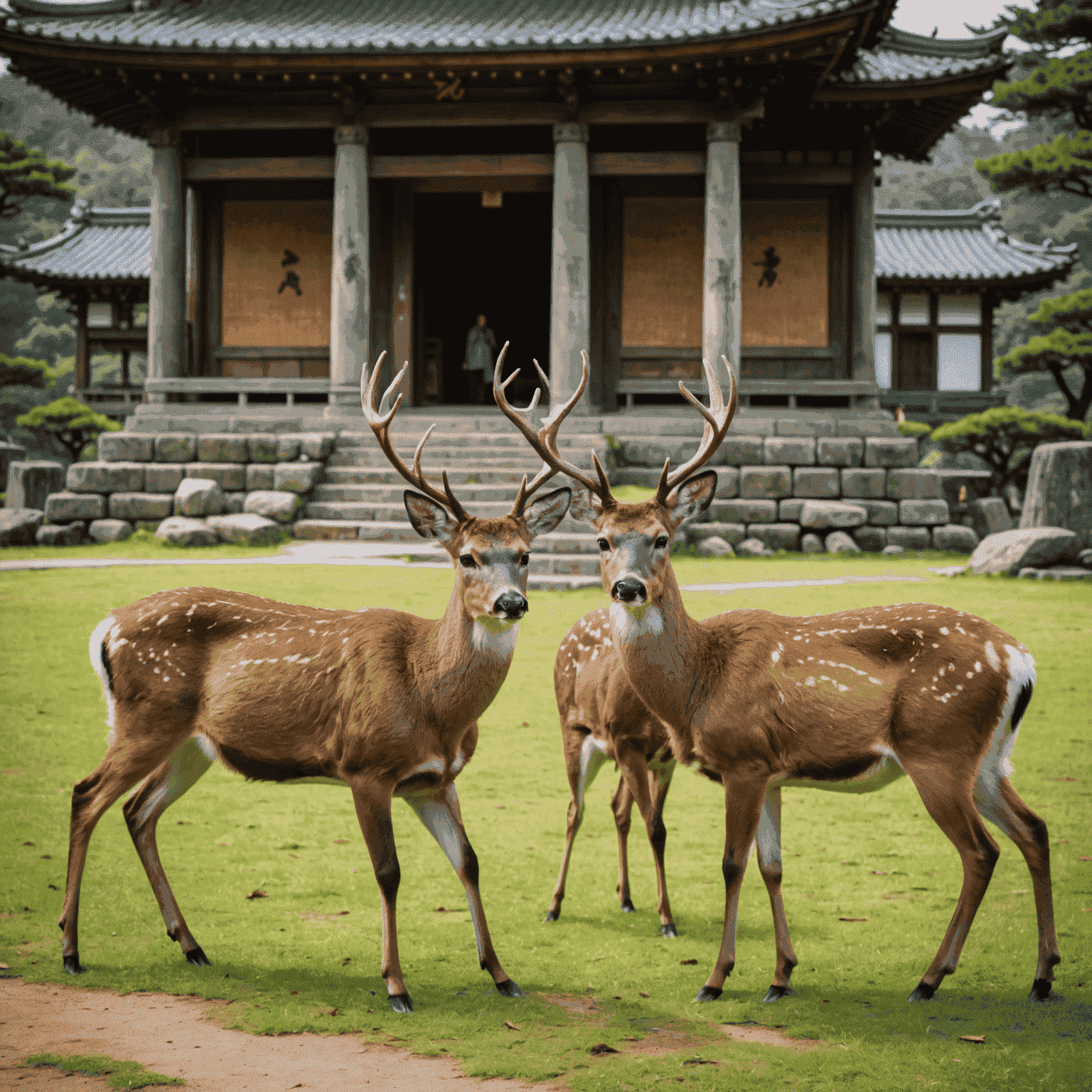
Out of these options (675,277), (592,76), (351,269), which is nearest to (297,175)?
(351,269)

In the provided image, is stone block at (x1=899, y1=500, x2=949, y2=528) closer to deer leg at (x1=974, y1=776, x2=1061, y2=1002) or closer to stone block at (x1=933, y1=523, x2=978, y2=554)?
stone block at (x1=933, y1=523, x2=978, y2=554)

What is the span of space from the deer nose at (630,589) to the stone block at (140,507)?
14188 millimetres

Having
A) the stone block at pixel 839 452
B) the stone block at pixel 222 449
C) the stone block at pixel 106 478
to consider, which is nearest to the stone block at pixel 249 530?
the stone block at pixel 222 449

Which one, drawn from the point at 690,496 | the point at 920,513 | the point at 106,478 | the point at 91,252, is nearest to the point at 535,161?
the point at 920,513

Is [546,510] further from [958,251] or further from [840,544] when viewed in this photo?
[958,251]

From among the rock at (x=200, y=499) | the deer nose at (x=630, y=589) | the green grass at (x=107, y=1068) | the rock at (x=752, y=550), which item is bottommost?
the green grass at (x=107, y=1068)

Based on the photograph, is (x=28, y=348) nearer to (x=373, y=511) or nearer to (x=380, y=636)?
(x=373, y=511)

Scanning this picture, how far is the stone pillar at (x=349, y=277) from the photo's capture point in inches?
753

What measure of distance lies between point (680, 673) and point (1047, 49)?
2585 cm

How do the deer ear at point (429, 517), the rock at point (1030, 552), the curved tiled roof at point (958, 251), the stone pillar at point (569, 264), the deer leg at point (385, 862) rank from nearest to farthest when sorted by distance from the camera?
the deer leg at point (385, 862) → the deer ear at point (429, 517) → the rock at point (1030, 552) → the stone pillar at point (569, 264) → the curved tiled roof at point (958, 251)

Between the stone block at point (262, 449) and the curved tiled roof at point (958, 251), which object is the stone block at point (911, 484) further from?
the curved tiled roof at point (958, 251)

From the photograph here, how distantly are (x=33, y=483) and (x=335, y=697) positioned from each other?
18.0 metres

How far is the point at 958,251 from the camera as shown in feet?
98.6

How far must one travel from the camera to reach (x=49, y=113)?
227ft
